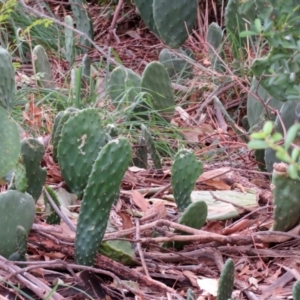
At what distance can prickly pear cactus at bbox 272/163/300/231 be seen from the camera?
1.83 m

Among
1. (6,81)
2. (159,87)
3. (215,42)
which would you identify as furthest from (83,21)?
(6,81)


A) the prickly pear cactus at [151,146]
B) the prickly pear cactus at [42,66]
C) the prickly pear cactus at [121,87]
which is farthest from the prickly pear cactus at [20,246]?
the prickly pear cactus at [42,66]

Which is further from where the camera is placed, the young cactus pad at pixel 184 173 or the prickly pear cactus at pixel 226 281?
the young cactus pad at pixel 184 173

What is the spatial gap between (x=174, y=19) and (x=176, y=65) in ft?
0.90

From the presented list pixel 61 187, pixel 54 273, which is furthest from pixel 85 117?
pixel 54 273

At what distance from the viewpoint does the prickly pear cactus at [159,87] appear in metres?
3.26

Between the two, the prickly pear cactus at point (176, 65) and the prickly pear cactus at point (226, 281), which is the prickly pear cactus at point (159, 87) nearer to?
the prickly pear cactus at point (176, 65)

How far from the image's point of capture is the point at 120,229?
6.60 ft

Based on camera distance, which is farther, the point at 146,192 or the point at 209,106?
the point at 209,106

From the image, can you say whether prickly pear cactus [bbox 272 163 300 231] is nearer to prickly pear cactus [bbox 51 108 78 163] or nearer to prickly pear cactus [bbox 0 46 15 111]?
prickly pear cactus [bbox 51 108 78 163]

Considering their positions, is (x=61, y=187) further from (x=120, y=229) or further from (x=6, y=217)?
(x=6, y=217)

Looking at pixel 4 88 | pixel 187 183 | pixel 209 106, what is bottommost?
pixel 209 106

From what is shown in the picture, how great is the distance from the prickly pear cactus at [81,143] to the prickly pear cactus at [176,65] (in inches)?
77.2

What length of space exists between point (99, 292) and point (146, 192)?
0.70 meters
